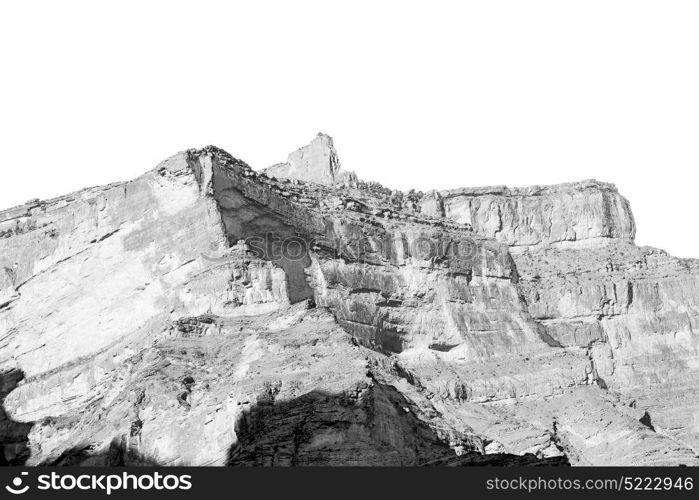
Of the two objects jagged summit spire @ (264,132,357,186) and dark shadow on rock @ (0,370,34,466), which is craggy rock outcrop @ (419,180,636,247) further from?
dark shadow on rock @ (0,370,34,466)

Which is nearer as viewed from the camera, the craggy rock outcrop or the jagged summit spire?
the jagged summit spire

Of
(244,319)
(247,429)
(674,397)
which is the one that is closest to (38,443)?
(244,319)

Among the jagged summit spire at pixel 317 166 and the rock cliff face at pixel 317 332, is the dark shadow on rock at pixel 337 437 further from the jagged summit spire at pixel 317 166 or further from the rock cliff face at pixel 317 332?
the jagged summit spire at pixel 317 166

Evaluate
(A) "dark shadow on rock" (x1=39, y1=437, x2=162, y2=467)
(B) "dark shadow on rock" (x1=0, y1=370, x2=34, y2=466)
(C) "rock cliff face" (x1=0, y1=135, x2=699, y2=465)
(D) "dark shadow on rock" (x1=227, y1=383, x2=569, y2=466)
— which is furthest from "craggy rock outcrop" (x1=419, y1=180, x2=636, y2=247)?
(A) "dark shadow on rock" (x1=39, y1=437, x2=162, y2=467)

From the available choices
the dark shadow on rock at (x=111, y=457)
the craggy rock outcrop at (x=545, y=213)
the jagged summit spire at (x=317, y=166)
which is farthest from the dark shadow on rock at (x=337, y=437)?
the craggy rock outcrop at (x=545, y=213)

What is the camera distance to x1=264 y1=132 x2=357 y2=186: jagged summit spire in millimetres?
148625

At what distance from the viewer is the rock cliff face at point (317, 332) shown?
100312 mm

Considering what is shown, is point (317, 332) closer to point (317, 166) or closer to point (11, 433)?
point (11, 433)

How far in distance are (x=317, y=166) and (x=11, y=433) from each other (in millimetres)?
38081

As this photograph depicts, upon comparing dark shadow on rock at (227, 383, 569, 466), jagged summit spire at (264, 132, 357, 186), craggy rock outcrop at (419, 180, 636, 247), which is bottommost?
dark shadow on rock at (227, 383, 569, 466)

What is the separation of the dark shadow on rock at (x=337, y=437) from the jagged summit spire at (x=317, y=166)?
48.5 m

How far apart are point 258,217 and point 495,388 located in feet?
57.0

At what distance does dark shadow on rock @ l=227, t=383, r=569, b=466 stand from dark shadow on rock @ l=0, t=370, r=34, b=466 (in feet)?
67.2

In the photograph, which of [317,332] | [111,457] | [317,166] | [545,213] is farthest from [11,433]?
[545,213]
